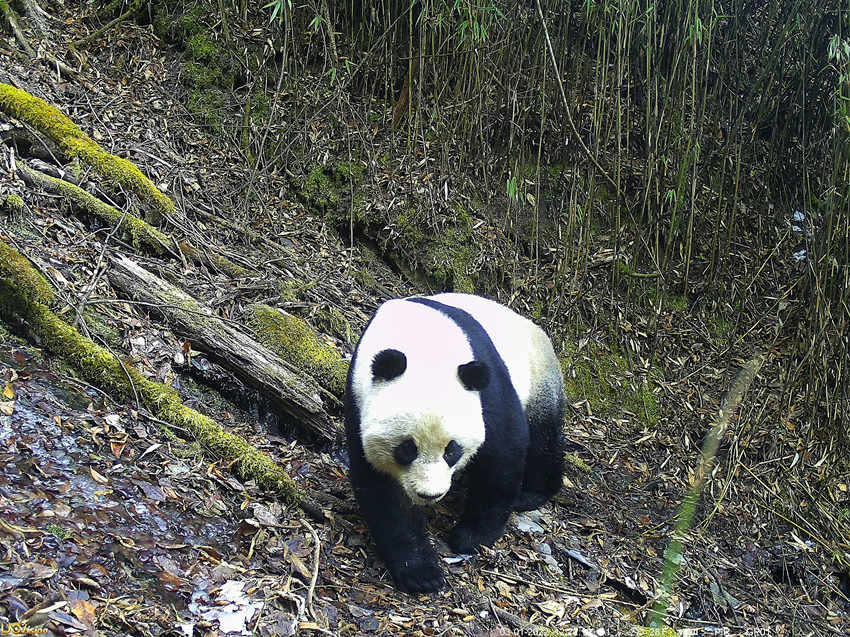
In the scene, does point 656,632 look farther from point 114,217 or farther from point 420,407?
point 114,217

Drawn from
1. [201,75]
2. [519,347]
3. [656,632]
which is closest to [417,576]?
[656,632]

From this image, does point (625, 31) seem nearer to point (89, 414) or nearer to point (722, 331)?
point (722, 331)

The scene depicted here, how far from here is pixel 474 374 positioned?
3709 millimetres

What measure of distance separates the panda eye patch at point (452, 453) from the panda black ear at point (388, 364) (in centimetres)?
45

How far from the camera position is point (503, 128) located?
271 inches

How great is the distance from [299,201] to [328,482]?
3.08 m

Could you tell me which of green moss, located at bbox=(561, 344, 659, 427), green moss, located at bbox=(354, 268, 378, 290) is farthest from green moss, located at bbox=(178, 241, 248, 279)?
green moss, located at bbox=(561, 344, 659, 427)

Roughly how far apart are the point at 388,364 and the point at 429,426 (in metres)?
0.37

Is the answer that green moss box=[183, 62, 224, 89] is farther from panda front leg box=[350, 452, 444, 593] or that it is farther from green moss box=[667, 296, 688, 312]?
green moss box=[667, 296, 688, 312]

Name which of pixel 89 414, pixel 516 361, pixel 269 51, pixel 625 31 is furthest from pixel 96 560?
pixel 625 31

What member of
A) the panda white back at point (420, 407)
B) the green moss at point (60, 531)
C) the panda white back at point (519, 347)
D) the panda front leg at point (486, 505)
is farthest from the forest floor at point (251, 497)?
the panda white back at point (519, 347)

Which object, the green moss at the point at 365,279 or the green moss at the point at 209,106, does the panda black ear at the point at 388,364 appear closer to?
the green moss at the point at 365,279

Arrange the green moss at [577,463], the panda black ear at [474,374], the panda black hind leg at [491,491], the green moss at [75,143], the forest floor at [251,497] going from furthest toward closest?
the green moss at [577,463]
the green moss at [75,143]
the panda black hind leg at [491,491]
the panda black ear at [474,374]
the forest floor at [251,497]

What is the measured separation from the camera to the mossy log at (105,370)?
3836 mm
